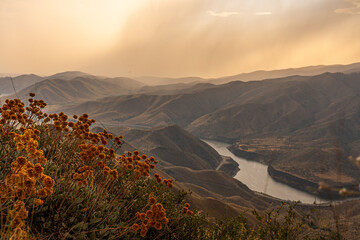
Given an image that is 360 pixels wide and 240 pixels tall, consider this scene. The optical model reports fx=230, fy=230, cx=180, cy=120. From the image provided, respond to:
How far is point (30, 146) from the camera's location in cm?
326

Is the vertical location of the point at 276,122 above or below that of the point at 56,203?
below

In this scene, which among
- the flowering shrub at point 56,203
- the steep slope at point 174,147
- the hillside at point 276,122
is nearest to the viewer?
the flowering shrub at point 56,203

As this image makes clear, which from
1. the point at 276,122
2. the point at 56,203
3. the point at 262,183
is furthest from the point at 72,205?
the point at 276,122

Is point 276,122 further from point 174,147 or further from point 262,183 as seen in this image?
point 174,147

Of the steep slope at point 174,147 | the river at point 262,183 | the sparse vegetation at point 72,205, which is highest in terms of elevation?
the sparse vegetation at point 72,205

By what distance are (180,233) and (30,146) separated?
3.63m

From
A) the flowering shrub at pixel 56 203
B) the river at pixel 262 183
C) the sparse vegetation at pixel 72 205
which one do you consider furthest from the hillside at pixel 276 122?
the flowering shrub at pixel 56 203

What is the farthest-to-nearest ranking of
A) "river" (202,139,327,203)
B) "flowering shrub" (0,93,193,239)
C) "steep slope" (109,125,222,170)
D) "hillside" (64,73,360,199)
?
1. "hillside" (64,73,360,199)
2. "steep slope" (109,125,222,170)
3. "river" (202,139,327,203)
4. "flowering shrub" (0,93,193,239)

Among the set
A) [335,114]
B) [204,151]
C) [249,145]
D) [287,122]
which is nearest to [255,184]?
[204,151]

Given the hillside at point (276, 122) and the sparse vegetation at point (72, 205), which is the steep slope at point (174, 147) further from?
the sparse vegetation at point (72, 205)

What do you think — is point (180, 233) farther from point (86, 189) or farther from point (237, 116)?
point (237, 116)

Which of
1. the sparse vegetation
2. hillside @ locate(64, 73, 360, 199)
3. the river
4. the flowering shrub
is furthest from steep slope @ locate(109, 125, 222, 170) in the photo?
the flowering shrub

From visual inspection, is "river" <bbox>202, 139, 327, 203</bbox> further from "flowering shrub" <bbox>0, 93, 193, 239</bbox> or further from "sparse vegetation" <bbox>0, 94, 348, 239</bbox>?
"flowering shrub" <bbox>0, 93, 193, 239</bbox>

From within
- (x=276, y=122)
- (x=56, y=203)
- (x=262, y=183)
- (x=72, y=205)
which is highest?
(x=56, y=203)
